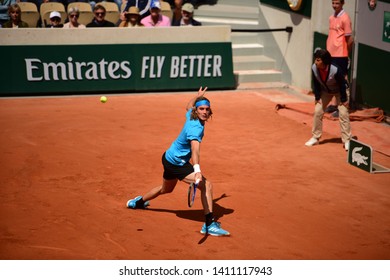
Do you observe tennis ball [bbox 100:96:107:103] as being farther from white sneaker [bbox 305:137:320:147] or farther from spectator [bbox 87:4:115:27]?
white sneaker [bbox 305:137:320:147]

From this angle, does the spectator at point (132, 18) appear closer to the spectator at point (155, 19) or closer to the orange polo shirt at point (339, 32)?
the spectator at point (155, 19)

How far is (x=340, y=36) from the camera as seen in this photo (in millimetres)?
15805

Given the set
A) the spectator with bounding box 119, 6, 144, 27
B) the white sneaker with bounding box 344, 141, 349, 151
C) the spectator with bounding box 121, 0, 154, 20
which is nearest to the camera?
the white sneaker with bounding box 344, 141, 349, 151

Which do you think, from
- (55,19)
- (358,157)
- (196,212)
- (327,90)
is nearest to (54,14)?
(55,19)

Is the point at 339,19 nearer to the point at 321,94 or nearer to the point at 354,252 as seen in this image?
the point at 321,94

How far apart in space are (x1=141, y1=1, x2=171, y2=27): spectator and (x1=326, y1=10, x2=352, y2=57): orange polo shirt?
13.4ft

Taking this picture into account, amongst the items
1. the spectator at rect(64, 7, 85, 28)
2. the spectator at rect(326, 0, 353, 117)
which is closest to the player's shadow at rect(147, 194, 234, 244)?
the spectator at rect(326, 0, 353, 117)

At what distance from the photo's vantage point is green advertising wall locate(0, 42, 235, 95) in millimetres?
17203

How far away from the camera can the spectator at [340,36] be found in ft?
51.5

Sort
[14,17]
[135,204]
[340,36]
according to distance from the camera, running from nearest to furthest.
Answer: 1. [135,204]
2. [340,36]
3. [14,17]

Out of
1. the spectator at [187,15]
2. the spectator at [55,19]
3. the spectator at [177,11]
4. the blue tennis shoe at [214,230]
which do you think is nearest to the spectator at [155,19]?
the spectator at [187,15]

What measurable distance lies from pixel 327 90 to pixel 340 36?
2828 mm

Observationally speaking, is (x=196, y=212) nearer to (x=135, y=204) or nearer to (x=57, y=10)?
(x=135, y=204)

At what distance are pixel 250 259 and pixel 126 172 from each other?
384 cm
